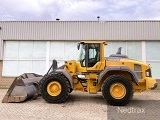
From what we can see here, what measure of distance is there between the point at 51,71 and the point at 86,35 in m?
6.35

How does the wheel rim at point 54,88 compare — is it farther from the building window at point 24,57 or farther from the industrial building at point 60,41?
the building window at point 24,57

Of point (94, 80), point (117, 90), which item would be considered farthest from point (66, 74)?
point (117, 90)

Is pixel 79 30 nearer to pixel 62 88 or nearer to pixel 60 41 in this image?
pixel 60 41

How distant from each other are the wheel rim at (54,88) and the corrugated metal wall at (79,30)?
6.99 meters

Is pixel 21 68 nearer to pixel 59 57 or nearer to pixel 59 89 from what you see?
pixel 59 57

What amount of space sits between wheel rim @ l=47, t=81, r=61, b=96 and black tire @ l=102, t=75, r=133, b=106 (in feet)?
6.62

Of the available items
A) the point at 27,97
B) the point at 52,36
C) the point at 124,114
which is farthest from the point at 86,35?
the point at 124,114

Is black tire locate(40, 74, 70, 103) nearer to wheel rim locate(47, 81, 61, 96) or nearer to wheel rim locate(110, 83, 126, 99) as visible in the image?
wheel rim locate(47, 81, 61, 96)

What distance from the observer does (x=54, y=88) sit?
36.8ft

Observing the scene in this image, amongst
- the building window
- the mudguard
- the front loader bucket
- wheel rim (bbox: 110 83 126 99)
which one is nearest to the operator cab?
the mudguard

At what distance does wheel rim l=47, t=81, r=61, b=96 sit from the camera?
36.7ft

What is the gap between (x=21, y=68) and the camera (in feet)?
59.1
